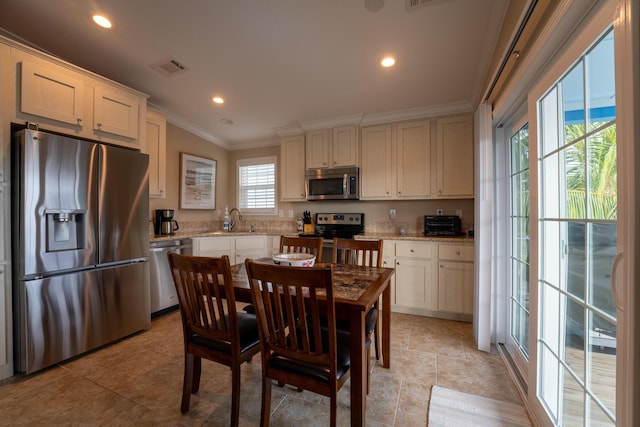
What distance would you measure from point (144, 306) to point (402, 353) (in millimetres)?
2526

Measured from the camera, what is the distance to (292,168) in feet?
13.0

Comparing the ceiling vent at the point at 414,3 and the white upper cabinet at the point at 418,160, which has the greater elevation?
the ceiling vent at the point at 414,3

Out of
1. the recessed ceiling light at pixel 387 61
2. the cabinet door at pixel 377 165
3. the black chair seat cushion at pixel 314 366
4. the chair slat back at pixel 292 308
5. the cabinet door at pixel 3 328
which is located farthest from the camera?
the cabinet door at pixel 377 165

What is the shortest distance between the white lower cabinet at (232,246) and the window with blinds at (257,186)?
83cm

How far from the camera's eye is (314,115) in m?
3.51

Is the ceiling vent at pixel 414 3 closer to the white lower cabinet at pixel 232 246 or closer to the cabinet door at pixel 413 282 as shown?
the cabinet door at pixel 413 282

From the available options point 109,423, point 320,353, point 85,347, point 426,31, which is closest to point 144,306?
point 85,347

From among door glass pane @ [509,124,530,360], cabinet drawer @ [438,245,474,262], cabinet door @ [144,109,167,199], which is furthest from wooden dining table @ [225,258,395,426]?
cabinet door @ [144,109,167,199]

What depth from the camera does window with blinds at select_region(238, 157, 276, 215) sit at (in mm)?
4496

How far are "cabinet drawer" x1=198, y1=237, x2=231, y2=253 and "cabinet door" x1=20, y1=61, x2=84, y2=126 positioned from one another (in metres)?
1.73

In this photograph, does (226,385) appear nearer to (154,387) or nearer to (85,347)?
(154,387)

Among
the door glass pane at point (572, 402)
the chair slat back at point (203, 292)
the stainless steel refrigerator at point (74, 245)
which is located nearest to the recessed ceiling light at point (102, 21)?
the stainless steel refrigerator at point (74, 245)

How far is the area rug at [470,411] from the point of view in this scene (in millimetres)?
1449

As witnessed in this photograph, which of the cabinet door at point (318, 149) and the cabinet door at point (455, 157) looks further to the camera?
the cabinet door at point (318, 149)
